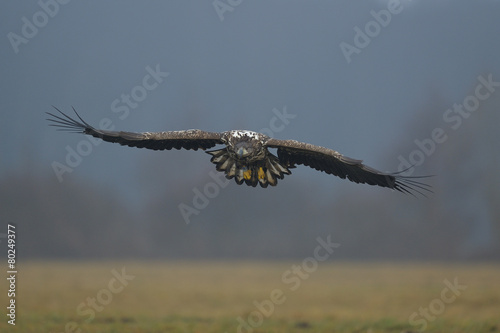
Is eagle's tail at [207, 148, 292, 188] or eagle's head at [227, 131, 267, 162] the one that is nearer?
eagle's head at [227, 131, 267, 162]

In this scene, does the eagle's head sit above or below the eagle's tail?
above

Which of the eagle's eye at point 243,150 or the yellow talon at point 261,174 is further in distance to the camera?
the yellow talon at point 261,174

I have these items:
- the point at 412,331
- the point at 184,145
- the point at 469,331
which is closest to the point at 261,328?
the point at 412,331

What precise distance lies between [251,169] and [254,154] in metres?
0.55

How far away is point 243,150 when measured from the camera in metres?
10.4

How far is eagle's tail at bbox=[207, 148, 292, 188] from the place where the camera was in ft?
35.8

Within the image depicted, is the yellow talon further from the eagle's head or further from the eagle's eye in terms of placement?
the eagle's eye

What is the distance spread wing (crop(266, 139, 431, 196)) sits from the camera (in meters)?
10.4

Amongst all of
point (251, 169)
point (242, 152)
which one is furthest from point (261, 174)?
point (242, 152)

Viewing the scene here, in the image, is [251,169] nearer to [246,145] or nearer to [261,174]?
[261,174]

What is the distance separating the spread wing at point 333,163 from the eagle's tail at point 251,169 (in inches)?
9.5

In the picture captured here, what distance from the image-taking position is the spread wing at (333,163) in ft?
34.1

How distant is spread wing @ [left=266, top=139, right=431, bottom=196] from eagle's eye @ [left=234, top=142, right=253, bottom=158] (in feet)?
1.30

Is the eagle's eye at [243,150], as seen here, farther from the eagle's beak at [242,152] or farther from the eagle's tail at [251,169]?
the eagle's tail at [251,169]
